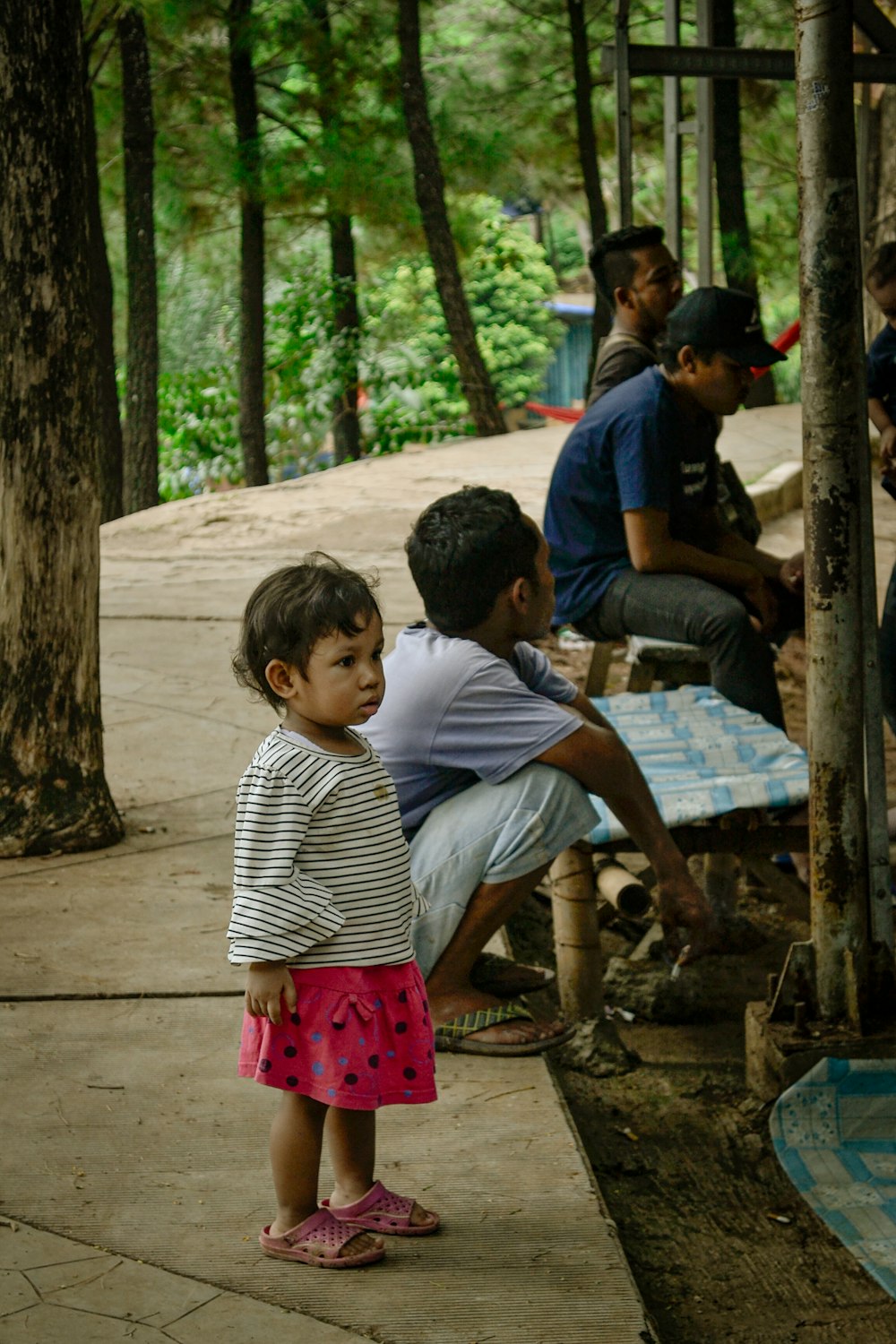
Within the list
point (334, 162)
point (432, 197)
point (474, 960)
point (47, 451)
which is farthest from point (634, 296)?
point (334, 162)

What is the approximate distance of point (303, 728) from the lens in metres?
2.13

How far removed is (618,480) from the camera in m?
4.13

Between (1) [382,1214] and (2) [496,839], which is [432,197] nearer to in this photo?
(2) [496,839]

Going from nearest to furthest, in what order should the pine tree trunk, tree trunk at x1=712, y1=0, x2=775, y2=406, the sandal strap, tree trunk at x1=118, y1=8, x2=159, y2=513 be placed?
1. the sandal strap
2. the pine tree trunk
3. tree trunk at x1=712, y1=0, x2=775, y2=406
4. tree trunk at x1=118, y1=8, x2=159, y2=513

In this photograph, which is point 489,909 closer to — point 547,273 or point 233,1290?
point 233,1290

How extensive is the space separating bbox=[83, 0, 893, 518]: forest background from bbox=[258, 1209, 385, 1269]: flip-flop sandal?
11.2 metres

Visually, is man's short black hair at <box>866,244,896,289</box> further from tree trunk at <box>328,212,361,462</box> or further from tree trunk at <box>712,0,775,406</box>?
tree trunk at <box>328,212,361,462</box>

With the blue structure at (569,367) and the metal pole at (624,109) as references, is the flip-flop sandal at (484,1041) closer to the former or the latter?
the metal pole at (624,109)

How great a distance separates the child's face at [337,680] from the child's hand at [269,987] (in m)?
0.34

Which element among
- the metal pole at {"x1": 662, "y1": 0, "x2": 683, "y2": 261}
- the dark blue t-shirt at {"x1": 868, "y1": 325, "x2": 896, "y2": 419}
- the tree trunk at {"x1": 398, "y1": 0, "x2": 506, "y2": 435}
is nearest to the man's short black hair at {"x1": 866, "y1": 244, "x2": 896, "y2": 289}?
the dark blue t-shirt at {"x1": 868, "y1": 325, "x2": 896, "y2": 419}

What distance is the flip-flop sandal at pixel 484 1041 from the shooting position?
9.37ft

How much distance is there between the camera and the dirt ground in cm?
233

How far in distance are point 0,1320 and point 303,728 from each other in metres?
0.89

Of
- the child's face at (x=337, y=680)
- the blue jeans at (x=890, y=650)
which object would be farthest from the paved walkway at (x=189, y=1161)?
the blue jeans at (x=890, y=650)
